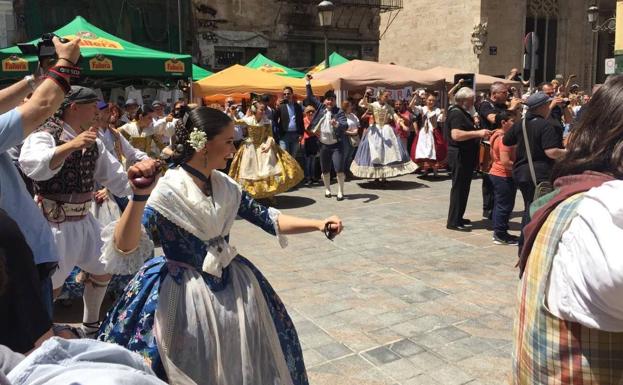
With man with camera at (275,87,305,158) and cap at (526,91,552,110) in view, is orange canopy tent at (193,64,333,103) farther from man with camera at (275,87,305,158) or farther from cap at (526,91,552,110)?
cap at (526,91,552,110)

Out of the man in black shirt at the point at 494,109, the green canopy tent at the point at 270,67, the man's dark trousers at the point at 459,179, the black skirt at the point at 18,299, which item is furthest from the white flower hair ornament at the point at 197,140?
the green canopy tent at the point at 270,67

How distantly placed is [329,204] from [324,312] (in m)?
5.09

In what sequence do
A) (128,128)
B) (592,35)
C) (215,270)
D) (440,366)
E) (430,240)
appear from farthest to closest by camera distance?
(592,35) < (128,128) < (430,240) < (440,366) < (215,270)

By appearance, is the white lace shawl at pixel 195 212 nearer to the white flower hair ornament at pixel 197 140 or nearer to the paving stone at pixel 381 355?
the white flower hair ornament at pixel 197 140

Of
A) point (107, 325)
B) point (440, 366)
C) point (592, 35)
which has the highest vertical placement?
point (592, 35)

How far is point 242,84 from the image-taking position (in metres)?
12.6

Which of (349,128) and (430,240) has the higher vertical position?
(349,128)

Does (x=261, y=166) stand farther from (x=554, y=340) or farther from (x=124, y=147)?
(x=554, y=340)

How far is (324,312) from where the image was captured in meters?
4.80

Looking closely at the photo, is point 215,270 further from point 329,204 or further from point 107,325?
point 329,204

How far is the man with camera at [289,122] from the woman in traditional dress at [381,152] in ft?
4.24

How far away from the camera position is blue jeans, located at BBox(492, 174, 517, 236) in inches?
276

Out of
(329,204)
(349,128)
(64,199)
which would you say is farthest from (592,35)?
(64,199)

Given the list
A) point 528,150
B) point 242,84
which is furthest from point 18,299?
point 242,84
